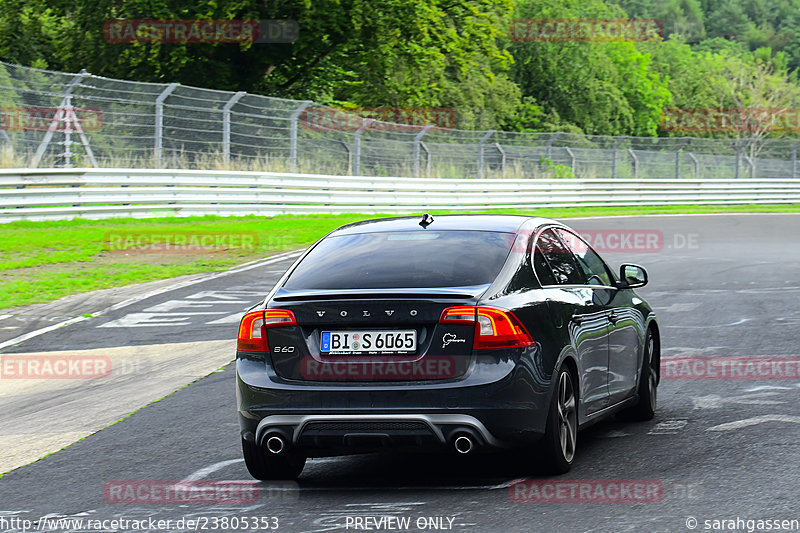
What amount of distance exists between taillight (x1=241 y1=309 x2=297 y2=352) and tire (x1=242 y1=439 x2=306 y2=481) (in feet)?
1.74

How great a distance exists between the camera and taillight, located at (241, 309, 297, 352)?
6098 millimetres

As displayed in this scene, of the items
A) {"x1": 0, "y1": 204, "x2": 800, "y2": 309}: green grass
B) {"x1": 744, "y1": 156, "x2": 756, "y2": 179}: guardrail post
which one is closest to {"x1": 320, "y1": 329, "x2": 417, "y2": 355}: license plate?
{"x1": 0, "y1": 204, "x2": 800, "y2": 309}: green grass

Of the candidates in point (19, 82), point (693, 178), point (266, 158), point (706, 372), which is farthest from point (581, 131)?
point (706, 372)

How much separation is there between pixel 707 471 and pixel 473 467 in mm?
1294

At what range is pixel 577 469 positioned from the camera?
253 inches

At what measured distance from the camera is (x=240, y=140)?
95.2 feet

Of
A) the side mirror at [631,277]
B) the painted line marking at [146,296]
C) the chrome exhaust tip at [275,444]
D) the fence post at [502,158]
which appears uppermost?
the side mirror at [631,277]

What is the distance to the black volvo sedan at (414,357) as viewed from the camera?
584 cm

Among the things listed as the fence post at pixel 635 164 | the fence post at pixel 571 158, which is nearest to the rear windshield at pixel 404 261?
the fence post at pixel 571 158

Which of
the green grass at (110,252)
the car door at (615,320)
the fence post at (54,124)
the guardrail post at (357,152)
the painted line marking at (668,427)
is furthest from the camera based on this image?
the guardrail post at (357,152)

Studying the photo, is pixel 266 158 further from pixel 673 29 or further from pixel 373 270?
pixel 673 29

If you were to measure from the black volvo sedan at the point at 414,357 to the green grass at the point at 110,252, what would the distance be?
9054mm

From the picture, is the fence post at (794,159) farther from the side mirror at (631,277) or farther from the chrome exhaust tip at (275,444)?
the chrome exhaust tip at (275,444)

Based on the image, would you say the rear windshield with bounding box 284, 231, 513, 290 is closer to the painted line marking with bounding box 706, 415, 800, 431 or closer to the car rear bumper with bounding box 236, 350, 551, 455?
the car rear bumper with bounding box 236, 350, 551, 455
